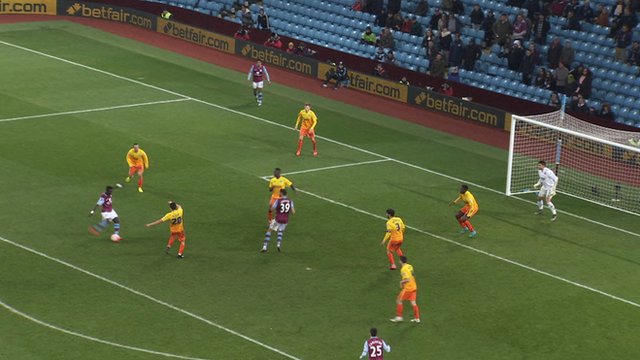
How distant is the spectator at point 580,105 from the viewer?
2002 inches

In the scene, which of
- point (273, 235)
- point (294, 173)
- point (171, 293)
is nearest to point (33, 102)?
point (294, 173)

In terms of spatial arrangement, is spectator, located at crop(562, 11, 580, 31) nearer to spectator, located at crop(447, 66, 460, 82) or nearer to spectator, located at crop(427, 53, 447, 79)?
spectator, located at crop(447, 66, 460, 82)

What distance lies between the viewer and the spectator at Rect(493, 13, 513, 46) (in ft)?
188

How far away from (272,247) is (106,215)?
507cm

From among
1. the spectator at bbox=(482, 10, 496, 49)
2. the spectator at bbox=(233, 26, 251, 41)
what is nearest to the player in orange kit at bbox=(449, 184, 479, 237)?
the spectator at bbox=(482, 10, 496, 49)

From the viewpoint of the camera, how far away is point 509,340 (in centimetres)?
3120

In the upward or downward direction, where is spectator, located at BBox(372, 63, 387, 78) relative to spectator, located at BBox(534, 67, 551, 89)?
downward

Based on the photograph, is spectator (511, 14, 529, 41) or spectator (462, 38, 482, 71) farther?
spectator (462, 38, 482, 71)

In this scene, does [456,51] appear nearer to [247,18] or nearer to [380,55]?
[380,55]

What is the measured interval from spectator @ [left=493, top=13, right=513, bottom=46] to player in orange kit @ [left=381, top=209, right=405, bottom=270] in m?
23.9

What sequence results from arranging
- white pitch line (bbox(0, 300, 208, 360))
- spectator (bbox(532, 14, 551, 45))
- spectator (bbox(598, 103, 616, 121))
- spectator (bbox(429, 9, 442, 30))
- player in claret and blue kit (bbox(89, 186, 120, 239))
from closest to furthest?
white pitch line (bbox(0, 300, 208, 360))
player in claret and blue kit (bbox(89, 186, 120, 239))
spectator (bbox(598, 103, 616, 121))
spectator (bbox(532, 14, 551, 45))
spectator (bbox(429, 9, 442, 30))

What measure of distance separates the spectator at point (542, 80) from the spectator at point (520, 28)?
282 centimetres

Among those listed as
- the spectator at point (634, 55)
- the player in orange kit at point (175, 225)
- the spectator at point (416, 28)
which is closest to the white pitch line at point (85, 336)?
the player in orange kit at point (175, 225)

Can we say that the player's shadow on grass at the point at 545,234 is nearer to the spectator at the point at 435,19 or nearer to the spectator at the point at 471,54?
the spectator at the point at 471,54
